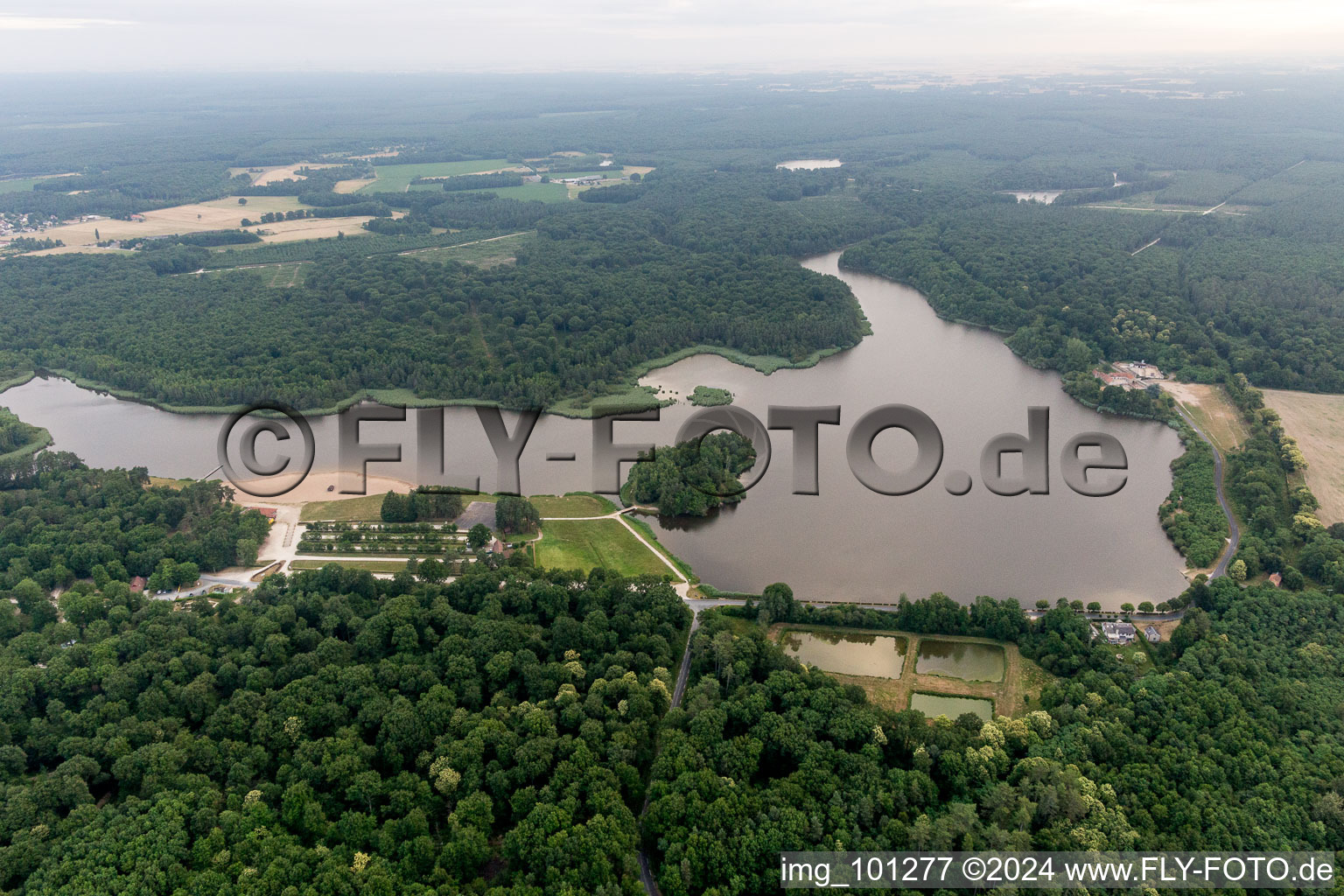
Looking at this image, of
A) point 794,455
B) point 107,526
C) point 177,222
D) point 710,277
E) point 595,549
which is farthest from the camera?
point 177,222

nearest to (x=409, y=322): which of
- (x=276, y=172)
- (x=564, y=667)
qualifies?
(x=564, y=667)

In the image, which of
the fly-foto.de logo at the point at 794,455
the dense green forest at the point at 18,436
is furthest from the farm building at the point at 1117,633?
the dense green forest at the point at 18,436

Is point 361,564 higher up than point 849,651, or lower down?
higher up

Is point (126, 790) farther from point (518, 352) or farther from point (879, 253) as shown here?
point (879, 253)

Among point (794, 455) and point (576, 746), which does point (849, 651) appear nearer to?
point (576, 746)

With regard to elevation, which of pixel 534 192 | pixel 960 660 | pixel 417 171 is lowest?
pixel 960 660

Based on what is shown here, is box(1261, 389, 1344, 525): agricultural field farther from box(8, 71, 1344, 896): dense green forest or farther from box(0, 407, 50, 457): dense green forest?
box(0, 407, 50, 457): dense green forest

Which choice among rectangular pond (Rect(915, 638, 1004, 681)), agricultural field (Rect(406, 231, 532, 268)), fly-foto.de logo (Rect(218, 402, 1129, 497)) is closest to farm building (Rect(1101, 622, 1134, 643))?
rectangular pond (Rect(915, 638, 1004, 681))
